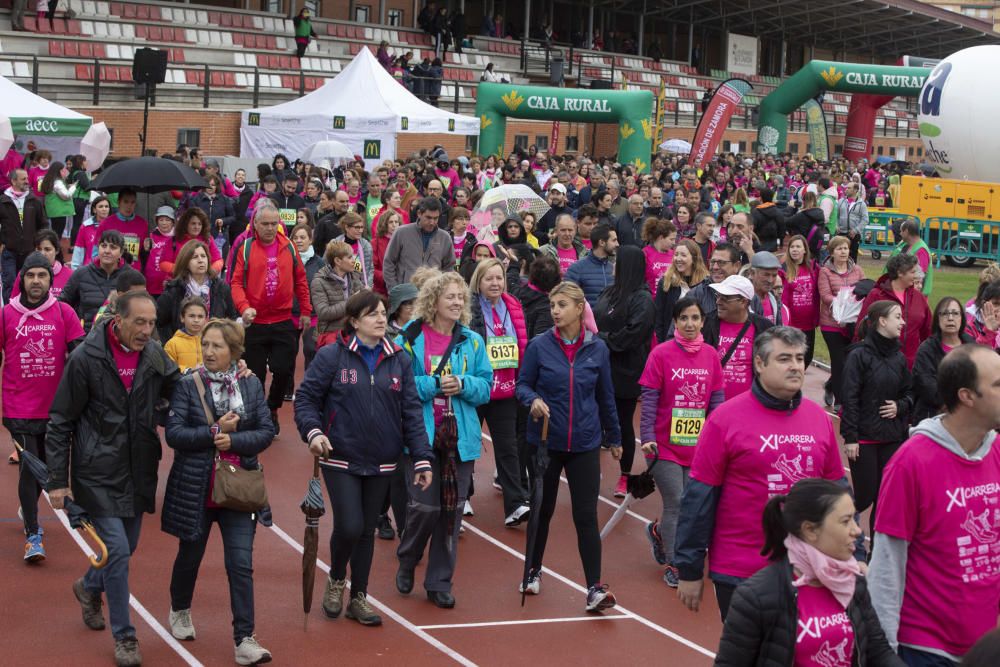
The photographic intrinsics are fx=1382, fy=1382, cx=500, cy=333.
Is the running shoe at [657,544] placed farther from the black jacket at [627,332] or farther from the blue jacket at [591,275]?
the blue jacket at [591,275]

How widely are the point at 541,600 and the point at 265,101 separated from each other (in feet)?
93.3

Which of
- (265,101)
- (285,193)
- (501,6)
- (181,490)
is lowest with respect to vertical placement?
(181,490)

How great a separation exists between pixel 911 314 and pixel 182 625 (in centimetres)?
590

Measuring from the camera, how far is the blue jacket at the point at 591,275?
10.9 meters

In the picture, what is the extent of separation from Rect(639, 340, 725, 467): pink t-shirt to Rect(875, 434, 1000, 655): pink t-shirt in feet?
10.9

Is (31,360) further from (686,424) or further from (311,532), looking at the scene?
Result: (686,424)

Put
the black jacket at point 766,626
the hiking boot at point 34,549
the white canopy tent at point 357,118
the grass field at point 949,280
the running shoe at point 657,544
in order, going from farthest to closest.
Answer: the white canopy tent at point 357,118
the grass field at point 949,280
the running shoe at point 657,544
the hiking boot at point 34,549
the black jacket at point 766,626

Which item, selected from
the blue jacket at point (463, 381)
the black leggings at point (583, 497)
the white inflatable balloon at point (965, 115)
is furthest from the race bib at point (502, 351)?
the white inflatable balloon at point (965, 115)

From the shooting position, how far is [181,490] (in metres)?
6.77

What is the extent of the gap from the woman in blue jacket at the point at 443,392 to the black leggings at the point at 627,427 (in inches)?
80.9

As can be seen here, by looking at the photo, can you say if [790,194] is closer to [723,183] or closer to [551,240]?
[723,183]

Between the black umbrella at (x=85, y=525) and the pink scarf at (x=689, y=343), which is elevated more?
the pink scarf at (x=689, y=343)

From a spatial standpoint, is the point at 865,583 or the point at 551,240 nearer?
the point at 865,583

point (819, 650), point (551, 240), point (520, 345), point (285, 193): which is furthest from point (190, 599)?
point (285, 193)
